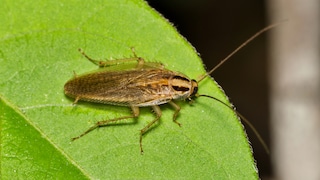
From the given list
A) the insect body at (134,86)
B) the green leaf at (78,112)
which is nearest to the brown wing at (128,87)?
the insect body at (134,86)

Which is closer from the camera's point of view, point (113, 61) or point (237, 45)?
point (113, 61)

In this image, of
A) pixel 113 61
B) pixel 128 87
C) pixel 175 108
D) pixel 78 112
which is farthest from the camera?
pixel 128 87

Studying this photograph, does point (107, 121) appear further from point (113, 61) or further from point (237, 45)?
point (237, 45)

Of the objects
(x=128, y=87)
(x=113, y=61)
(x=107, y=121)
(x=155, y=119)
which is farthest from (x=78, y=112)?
(x=128, y=87)

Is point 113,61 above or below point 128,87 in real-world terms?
above

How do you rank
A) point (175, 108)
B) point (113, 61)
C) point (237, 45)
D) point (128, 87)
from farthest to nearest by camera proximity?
point (237, 45), point (128, 87), point (175, 108), point (113, 61)

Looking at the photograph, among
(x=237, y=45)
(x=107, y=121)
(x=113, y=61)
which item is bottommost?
(x=237, y=45)
